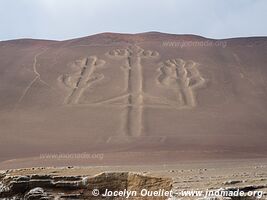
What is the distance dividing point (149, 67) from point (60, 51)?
9.18 m

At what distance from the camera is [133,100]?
31500mm

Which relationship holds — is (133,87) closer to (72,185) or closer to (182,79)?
(182,79)

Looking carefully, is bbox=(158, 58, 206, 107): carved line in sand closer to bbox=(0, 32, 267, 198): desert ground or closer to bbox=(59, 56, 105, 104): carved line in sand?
bbox=(0, 32, 267, 198): desert ground

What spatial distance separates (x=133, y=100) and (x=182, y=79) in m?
4.39

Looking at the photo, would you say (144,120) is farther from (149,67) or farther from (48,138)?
(149,67)

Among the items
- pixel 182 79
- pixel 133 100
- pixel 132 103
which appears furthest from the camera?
pixel 182 79

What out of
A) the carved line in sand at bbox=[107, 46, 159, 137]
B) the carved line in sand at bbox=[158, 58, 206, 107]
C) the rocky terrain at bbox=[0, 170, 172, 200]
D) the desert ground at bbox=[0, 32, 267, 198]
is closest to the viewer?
the rocky terrain at bbox=[0, 170, 172, 200]

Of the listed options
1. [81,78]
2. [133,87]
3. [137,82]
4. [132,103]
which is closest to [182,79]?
[137,82]

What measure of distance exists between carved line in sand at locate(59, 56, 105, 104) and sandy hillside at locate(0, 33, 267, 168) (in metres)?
0.07

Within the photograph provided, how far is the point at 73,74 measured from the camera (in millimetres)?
35781

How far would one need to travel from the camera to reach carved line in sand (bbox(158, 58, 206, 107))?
32281mm

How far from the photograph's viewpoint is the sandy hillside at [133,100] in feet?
82.1

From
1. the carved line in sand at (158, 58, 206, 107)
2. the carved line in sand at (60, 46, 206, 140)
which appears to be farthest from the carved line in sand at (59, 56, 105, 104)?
the carved line in sand at (158, 58, 206, 107)

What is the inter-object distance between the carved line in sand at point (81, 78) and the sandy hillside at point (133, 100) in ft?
0.24
